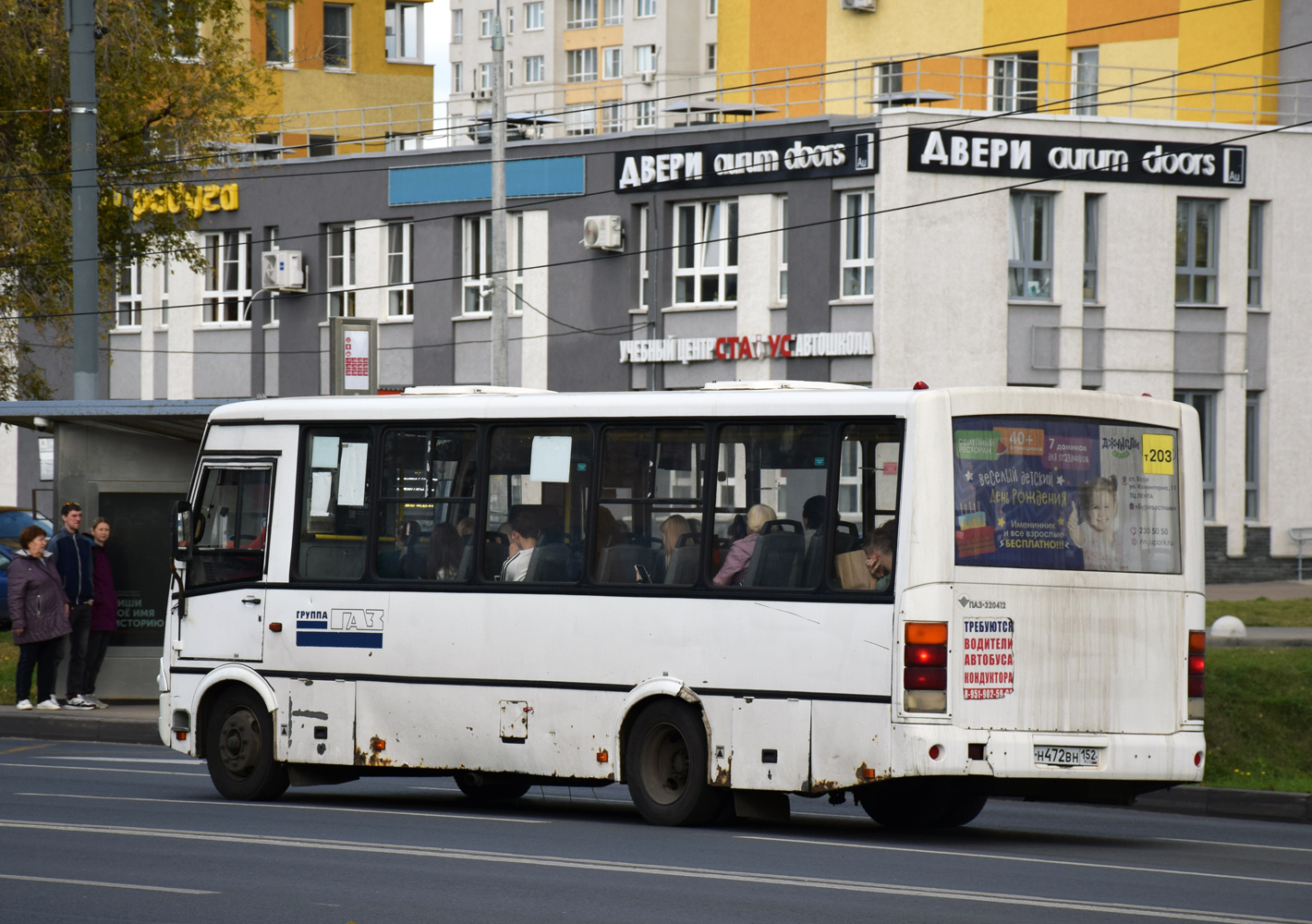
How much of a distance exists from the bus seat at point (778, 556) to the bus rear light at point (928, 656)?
36.6 inches

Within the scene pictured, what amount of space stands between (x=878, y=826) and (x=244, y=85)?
65.7 feet

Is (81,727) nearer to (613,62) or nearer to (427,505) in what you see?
(427,505)

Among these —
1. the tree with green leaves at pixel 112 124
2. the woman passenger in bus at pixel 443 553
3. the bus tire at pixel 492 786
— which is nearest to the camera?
the woman passenger in bus at pixel 443 553

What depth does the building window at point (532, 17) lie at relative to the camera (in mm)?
106312

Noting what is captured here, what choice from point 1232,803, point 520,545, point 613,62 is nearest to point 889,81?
point 1232,803

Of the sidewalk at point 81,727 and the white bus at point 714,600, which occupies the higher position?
the white bus at point 714,600

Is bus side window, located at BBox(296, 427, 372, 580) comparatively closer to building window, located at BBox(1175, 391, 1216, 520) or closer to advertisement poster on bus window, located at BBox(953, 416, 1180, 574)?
advertisement poster on bus window, located at BBox(953, 416, 1180, 574)

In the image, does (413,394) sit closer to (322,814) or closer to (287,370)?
(322,814)

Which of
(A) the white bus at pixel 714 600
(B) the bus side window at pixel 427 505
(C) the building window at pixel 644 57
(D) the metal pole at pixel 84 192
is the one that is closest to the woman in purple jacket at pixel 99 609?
(D) the metal pole at pixel 84 192

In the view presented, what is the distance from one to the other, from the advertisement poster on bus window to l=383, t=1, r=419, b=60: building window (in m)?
48.8

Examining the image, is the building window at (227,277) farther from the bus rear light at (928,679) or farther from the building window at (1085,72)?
the bus rear light at (928,679)

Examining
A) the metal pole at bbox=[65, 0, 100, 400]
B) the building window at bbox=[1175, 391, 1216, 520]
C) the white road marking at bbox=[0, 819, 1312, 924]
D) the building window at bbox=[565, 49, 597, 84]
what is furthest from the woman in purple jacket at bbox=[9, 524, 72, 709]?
the building window at bbox=[565, 49, 597, 84]

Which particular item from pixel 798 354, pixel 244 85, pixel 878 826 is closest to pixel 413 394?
pixel 878 826

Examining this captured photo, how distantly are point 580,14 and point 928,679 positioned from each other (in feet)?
317
